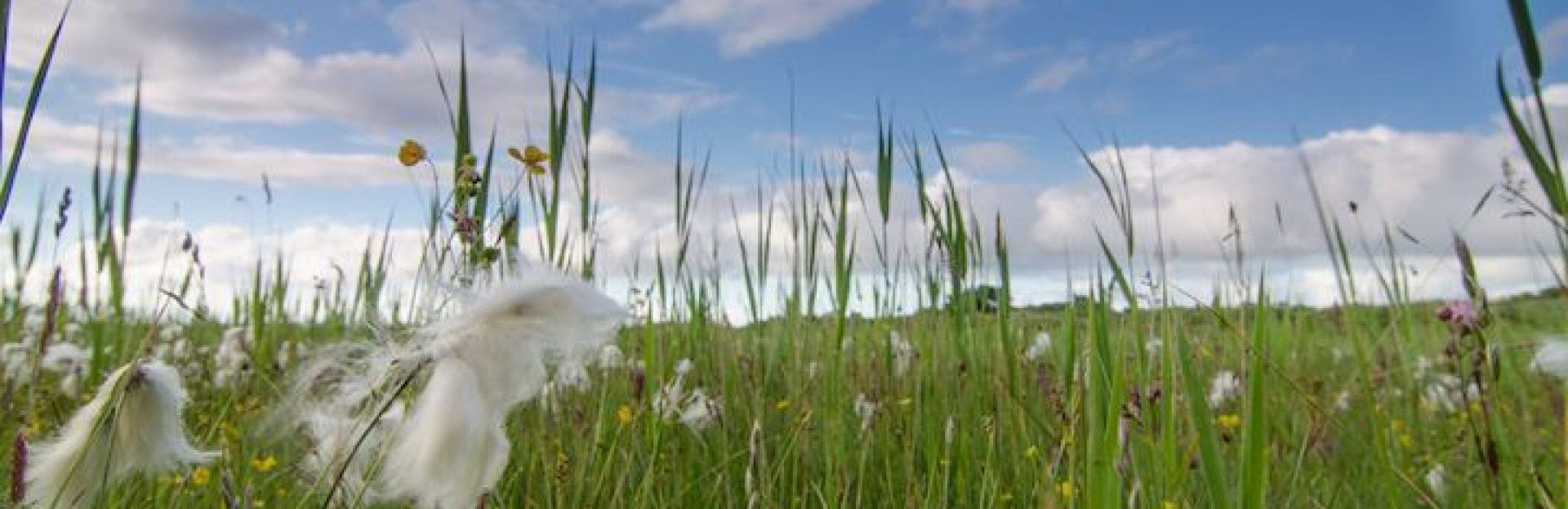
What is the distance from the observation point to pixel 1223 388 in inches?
208

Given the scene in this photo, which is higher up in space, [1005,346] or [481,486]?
[1005,346]

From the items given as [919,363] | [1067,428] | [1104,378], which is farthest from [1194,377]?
[919,363]

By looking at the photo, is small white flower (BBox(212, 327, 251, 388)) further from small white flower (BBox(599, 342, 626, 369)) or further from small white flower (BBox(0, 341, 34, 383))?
small white flower (BBox(599, 342, 626, 369))

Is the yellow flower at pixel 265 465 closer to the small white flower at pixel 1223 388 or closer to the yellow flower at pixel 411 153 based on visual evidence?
the yellow flower at pixel 411 153

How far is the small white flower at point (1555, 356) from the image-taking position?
1788 millimetres

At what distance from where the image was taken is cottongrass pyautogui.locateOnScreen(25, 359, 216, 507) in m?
1.47

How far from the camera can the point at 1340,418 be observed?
522cm

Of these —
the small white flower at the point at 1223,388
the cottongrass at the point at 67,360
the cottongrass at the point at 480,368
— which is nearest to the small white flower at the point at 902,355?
the small white flower at the point at 1223,388

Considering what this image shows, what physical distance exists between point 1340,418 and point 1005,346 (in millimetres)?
3662

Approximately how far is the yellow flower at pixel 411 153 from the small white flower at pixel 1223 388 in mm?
3903

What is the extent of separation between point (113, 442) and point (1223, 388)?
4808mm

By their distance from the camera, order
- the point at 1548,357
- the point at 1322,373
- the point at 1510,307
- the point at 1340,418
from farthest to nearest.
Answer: the point at 1510,307 < the point at 1322,373 < the point at 1340,418 < the point at 1548,357

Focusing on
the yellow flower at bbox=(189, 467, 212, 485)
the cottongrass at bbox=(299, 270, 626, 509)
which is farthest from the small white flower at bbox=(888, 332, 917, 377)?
the cottongrass at bbox=(299, 270, 626, 509)

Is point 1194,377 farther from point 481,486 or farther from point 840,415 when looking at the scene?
point 840,415
